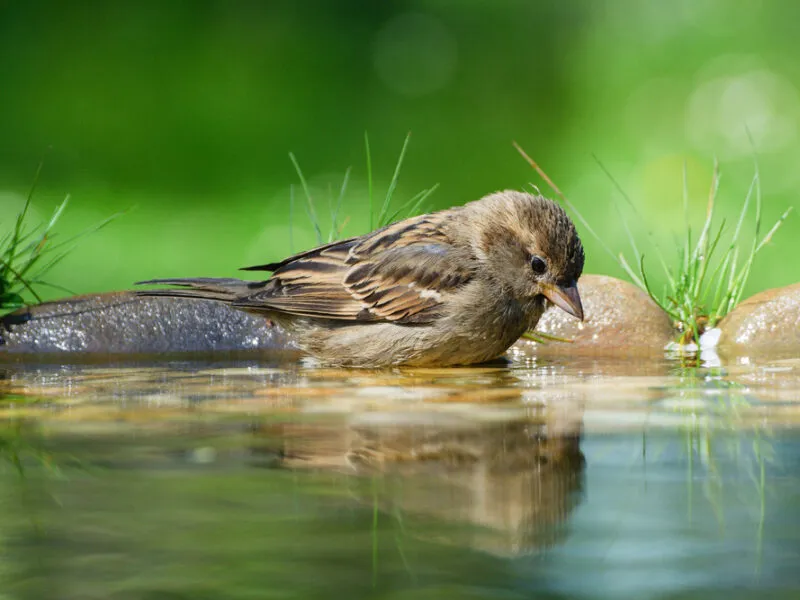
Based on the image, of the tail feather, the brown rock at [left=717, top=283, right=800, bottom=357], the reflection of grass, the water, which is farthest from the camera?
the brown rock at [left=717, top=283, right=800, bottom=357]

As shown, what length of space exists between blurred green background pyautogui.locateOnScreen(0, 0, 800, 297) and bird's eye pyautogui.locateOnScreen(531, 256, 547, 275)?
389 cm

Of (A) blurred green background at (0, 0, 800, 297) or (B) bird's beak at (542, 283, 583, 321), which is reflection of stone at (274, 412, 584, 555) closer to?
(B) bird's beak at (542, 283, 583, 321)

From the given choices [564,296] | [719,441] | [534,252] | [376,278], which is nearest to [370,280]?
[376,278]

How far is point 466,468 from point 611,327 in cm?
298

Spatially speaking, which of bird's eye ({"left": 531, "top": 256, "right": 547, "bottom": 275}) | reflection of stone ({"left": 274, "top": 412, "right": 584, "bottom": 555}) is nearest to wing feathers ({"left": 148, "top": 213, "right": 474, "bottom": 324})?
bird's eye ({"left": 531, "top": 256, "right": 547, "bottom": 275})

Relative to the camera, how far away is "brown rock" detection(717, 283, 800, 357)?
5617mm

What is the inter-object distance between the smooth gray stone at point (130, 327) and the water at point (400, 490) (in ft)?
3.77

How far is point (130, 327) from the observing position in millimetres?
5500

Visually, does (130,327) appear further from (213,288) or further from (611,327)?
(611,327)

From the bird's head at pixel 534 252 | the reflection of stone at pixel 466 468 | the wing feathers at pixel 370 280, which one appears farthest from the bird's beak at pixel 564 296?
the reflection of stone at pixel 466 468

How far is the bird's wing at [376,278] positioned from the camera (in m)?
4.98

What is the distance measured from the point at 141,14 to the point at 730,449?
8.53m

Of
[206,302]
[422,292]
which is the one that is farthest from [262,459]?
[206,302]

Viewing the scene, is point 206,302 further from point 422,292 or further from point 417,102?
point 417,102
